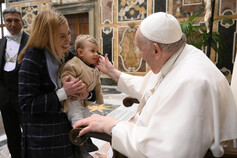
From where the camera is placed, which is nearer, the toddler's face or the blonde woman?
the blonde woman

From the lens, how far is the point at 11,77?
6.88ft

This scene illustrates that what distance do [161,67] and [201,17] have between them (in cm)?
539

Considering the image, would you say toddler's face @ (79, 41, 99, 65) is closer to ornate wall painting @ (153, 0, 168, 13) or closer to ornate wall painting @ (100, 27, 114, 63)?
ornate wall painting @ (153, 0, 168, 13)

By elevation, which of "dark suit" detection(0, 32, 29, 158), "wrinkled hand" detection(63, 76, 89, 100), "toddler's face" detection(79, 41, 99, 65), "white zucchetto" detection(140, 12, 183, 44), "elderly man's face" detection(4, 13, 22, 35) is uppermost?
"elderly man's face" detection(4, 13, 22, 35)

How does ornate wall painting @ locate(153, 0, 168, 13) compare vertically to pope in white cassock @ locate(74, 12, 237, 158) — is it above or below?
above

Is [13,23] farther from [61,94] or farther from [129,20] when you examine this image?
[129,20]

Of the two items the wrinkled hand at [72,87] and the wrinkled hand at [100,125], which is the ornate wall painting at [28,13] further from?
the wrinkled hand at [100,125]

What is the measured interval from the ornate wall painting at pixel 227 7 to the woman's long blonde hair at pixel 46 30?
225 inches

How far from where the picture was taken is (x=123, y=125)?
1.12 m

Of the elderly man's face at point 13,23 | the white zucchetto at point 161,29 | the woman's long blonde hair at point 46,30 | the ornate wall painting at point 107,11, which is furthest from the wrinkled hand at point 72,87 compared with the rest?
the ornate wall painting at point 107,11

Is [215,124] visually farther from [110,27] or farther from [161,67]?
[110,27]

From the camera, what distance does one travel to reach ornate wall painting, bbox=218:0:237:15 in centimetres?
540

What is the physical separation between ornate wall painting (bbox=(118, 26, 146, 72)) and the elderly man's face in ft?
15.9

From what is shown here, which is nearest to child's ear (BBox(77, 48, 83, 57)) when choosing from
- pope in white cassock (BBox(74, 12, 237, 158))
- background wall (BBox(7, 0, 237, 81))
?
pope in white cassock (BBox(74, 12, 237, 158))
